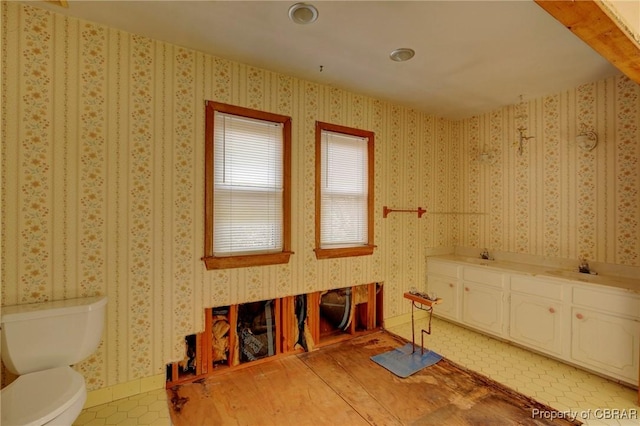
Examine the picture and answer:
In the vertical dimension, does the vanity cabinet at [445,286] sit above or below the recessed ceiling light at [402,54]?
below

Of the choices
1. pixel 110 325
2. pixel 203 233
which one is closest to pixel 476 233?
pixel 203 233

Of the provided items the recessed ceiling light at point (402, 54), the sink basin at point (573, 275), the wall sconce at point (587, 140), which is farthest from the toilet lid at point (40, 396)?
the wall sconce at point (587, 140)

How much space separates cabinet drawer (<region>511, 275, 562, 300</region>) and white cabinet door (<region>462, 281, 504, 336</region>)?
0.61 feet

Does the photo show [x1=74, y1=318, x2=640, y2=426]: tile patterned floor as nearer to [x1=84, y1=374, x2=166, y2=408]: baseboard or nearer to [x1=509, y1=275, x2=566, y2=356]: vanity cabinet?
[x1=84, y1=374, x2=166, y2=408]: baseboard

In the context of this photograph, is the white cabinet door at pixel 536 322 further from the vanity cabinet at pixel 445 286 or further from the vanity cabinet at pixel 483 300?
the vanity cabinet at pixel 445 286

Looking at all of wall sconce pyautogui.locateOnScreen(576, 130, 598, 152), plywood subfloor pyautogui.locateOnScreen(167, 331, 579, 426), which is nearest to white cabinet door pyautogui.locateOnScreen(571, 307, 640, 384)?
plywood subfloor pyautogui.locateOnScreen(167, 331, 579, 426)

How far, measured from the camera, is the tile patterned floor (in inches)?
78.9

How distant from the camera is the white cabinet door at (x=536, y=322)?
8.85 ft

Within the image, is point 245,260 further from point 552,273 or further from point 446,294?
point 552,273

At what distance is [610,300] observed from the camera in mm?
2396

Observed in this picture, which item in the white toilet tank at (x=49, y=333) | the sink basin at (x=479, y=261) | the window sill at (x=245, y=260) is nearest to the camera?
the white toilet tank at (x=49, y=333)

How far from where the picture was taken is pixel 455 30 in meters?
2.08

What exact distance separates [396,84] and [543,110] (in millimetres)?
1680

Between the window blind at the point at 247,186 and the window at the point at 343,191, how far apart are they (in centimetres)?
45
